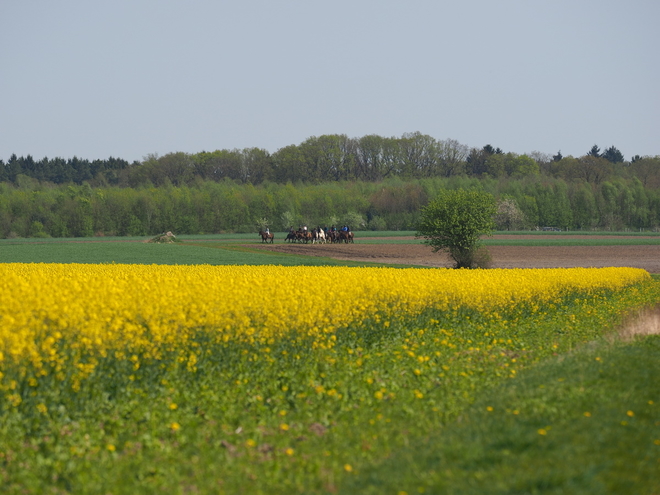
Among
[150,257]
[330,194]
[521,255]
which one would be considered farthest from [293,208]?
[150,257]

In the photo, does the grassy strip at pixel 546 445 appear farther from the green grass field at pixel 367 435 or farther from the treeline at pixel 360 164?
the treeline at pixel 360 164

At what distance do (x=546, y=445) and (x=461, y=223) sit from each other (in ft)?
95.7

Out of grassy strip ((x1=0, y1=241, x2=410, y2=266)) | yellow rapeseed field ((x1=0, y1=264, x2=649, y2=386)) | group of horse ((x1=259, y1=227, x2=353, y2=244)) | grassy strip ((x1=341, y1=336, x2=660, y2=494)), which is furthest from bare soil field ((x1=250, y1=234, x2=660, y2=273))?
grassy strip ((x1=341, y1=336, x2=660, y2=494))

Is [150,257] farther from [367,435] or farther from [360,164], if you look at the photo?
[360,164]

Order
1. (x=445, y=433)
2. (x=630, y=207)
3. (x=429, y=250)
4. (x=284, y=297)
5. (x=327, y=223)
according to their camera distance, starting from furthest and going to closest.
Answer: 1. (x=630, y=207)
2. (x=327, y=223)
3. (x=429, y=250)
4. (x=284, y=297)
5. (x=445, y=433)

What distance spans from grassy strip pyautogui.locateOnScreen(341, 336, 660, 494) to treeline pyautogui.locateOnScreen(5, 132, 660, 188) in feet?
435

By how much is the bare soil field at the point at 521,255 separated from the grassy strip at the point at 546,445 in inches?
1340

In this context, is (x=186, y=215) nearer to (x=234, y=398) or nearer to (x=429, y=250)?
(x=429, y=250)

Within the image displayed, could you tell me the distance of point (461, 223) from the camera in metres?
35.4

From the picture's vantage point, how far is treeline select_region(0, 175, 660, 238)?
103 m

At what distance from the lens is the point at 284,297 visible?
475 inches

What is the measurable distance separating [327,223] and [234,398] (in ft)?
313

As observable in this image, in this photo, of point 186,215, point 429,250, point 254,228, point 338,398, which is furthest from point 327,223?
point 338,398

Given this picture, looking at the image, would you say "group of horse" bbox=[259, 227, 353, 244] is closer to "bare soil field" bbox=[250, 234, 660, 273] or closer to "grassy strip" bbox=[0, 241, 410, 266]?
"bare soil field" bbox=[250, 234, 660, 273]
